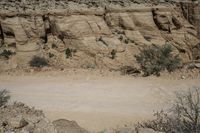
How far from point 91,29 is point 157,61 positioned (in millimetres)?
5244

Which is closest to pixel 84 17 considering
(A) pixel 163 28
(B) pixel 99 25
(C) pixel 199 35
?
(B) pixel 99 25

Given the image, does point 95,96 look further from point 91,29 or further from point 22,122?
point 91,29

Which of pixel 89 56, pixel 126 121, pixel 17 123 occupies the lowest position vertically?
pixel 89 56

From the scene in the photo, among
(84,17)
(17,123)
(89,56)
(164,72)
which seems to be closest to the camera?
(17,123)

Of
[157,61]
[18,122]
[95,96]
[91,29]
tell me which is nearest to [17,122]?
[18,122]

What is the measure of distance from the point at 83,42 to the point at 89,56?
2.80 feet

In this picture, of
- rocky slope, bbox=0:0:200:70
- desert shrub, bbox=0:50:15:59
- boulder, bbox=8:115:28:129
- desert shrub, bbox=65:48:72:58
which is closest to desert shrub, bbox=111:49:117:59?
rocky slope, bbox=0:0:200:70

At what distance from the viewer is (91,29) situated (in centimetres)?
1927

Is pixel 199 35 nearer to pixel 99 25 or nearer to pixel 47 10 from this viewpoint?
pixel 99 25

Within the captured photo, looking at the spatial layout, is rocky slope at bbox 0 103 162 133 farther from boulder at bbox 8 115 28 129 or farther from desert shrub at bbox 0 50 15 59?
desert shrub at bbox 0 50 15 59

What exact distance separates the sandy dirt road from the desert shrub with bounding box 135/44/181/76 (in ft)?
3.51

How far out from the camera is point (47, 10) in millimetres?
19766

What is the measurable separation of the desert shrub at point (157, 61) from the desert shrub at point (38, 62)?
4792 millimetres

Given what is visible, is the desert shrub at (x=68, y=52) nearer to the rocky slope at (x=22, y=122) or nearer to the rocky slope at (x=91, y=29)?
the rocky slope at (x=91, y=29)
